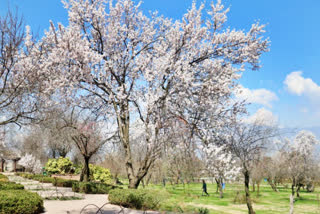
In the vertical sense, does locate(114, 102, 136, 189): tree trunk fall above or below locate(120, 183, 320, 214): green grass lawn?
above

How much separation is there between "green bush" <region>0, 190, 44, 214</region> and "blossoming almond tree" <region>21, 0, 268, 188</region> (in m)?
4.30

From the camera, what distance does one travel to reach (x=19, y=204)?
29.0 feet

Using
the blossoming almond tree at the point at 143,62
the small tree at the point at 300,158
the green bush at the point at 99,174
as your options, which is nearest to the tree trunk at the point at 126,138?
the blossoming almond tree at the point at 143,62

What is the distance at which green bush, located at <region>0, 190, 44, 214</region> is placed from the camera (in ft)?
27.8

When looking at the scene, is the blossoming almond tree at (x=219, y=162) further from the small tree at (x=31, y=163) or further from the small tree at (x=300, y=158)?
the small tree at (x=31, y=163)

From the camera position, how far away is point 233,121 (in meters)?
11.2

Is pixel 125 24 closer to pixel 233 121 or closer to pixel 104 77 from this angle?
pixel 104 77

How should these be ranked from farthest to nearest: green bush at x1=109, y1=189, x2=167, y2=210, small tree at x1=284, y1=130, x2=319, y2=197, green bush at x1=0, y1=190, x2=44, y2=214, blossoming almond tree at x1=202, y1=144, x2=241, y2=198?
1. small tree at x1=284, y1=130, x2=319, y2=197
2. green bush at x1=109, y1=189, x2=167, y2=210
3. blossoming almond tree at x1=202, y1=144, x2=241, y2=198
4. green bush at x1=0, y1=190, x2=44, y2=214

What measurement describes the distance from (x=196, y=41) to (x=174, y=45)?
1.05 meters

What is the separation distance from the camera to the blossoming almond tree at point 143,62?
10828mm

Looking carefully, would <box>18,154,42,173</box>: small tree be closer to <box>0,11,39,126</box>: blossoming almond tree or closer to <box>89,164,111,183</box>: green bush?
<box>89,164,111,183</box>: green bush

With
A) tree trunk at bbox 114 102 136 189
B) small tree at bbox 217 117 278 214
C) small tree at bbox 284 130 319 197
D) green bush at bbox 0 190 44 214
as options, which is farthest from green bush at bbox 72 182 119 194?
small tree at bbox 284 130 319 197

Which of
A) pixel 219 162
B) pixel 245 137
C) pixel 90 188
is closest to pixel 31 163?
pixel 90 188

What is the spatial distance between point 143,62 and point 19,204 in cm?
763
